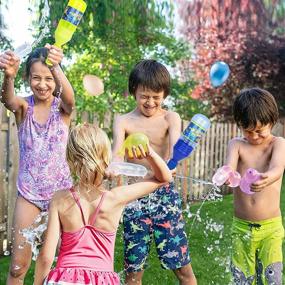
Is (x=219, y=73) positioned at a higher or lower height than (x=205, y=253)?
higher

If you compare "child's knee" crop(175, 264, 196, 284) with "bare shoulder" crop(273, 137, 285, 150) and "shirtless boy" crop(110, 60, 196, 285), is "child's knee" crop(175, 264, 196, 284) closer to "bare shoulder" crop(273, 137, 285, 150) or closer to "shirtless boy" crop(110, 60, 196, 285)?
"shirtless boy" crop(110, 60, 196, 285)

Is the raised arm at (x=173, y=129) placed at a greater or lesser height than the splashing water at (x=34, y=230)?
greater

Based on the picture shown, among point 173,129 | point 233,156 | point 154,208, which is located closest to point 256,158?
point 233,156

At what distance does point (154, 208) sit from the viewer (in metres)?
3.33

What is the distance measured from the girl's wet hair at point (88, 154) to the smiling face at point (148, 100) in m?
1.02

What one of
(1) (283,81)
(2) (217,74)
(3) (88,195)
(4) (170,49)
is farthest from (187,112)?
(3) (88,195)

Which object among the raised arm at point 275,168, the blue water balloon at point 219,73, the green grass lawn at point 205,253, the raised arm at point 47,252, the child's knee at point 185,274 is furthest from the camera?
the blue water balloon at point 219,73

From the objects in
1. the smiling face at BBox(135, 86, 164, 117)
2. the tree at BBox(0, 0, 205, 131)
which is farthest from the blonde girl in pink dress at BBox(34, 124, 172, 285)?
the tree at BBox(0, 0, 205, 131)

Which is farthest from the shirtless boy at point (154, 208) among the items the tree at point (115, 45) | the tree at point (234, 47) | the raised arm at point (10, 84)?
the tree at point (234, 47)

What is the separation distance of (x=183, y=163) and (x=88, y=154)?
22.8ft

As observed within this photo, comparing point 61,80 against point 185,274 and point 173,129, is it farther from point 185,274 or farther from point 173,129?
point 185,274

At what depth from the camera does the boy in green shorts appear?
10.4 ft

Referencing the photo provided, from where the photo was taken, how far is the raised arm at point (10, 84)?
124 inches

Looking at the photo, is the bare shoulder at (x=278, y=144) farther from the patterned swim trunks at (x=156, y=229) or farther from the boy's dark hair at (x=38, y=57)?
the boy's dark hair at (x=38, y=57)
